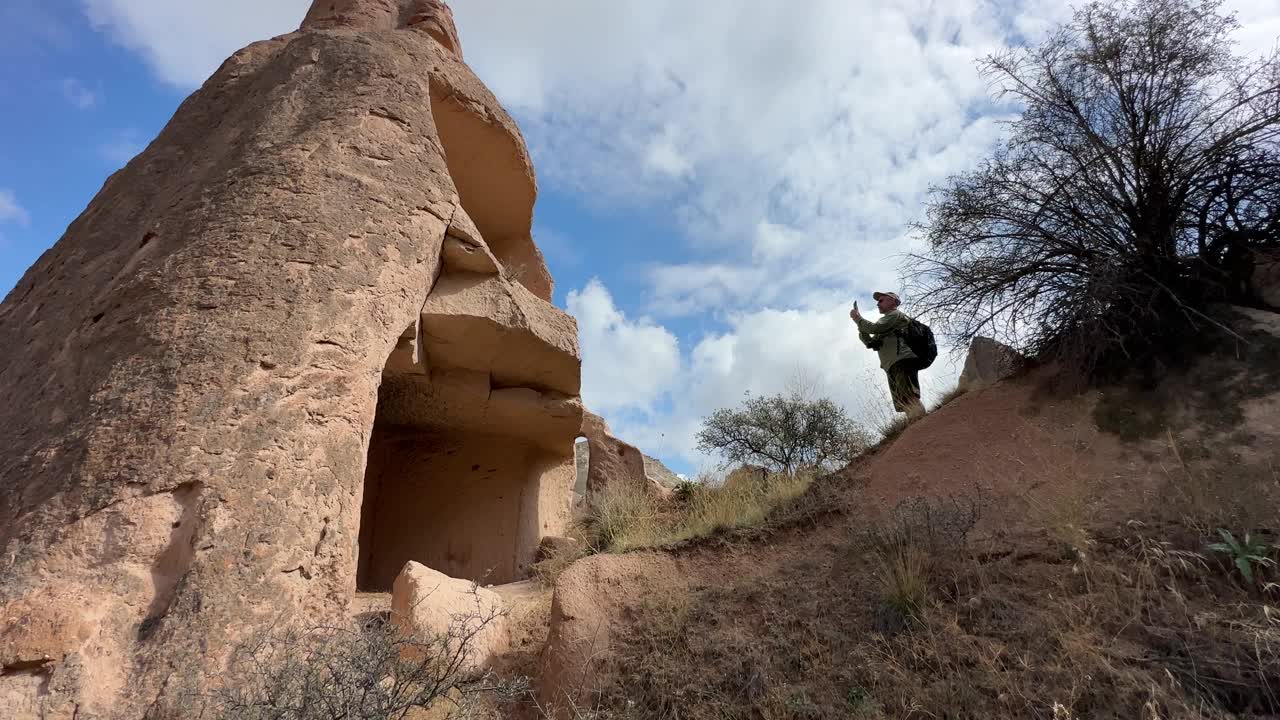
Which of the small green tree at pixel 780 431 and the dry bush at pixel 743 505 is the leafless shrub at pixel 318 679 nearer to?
the dry bush at pixel 743 505

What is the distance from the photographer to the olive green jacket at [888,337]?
761cm

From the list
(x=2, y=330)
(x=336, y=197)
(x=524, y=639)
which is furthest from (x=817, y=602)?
(x=2, y=330)

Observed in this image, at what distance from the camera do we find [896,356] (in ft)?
25.0

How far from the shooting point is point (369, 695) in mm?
2896

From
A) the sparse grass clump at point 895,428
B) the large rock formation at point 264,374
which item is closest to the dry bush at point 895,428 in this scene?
the sparse grass clump at point 895,428

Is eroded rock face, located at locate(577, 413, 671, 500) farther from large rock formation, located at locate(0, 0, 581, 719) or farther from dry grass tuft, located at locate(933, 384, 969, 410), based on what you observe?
dry grass tuft, located at locate(933, 384, 969, 410)

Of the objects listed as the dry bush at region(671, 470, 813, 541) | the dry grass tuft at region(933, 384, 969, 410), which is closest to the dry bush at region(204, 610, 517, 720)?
the dry bush at region(671, 470, 813, 541)

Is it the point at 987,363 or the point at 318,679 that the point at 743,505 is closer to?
the point at 987,363

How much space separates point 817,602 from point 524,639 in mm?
2109

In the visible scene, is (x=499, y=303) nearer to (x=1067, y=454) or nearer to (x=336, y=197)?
(x=336, y=197)

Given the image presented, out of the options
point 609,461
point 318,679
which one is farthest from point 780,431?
point 318,679

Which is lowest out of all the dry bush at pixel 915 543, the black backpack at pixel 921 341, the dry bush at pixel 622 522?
the dry bush at pixel 915 543

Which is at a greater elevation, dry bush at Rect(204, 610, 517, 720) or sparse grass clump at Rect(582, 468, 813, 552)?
sparse grass clump at Rect(582, 468, 813, 552)

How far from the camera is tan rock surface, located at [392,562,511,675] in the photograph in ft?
13.8
